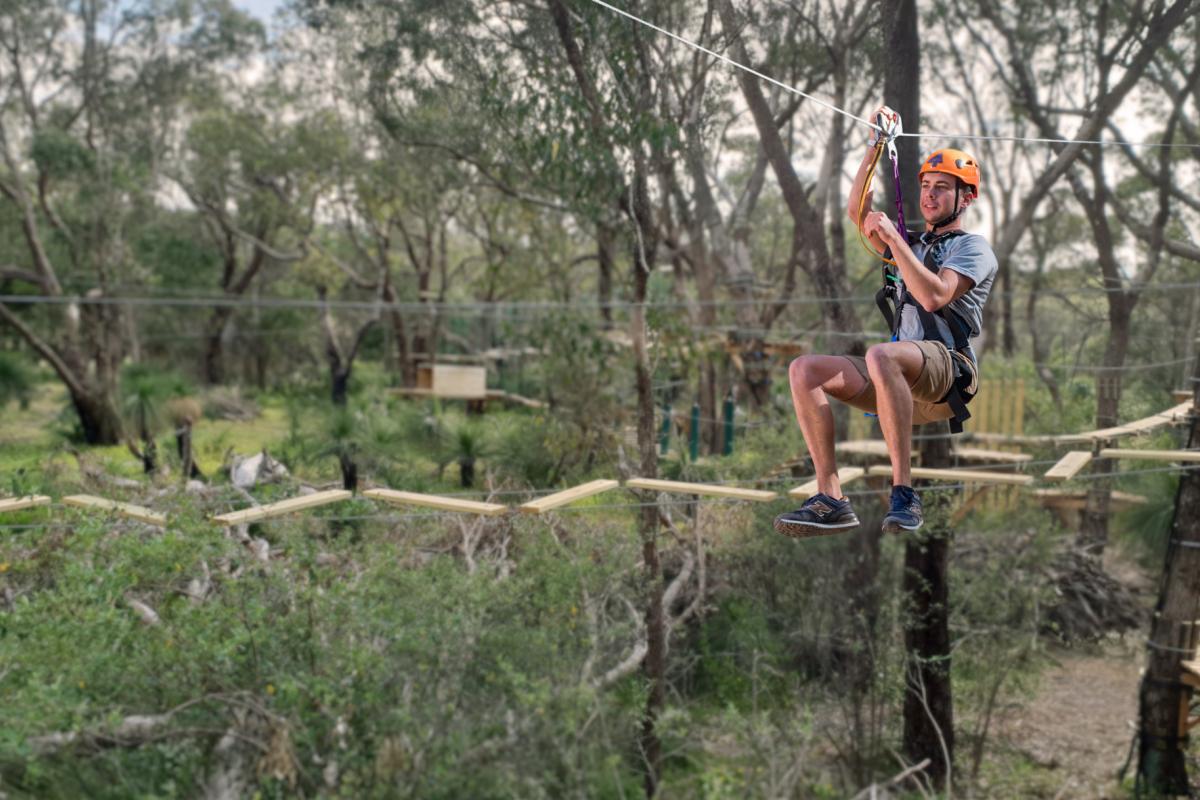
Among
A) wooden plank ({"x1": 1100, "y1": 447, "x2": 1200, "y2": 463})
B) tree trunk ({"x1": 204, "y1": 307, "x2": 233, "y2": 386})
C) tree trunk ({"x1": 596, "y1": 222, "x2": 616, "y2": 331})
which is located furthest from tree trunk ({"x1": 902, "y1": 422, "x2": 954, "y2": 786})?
tree trunk ({"x1": 204, "y1": 307, "x2": 233, "y2": 386})

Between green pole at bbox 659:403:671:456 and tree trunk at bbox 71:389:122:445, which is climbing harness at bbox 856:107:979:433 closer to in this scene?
green pole at bbox 659:403:671:456

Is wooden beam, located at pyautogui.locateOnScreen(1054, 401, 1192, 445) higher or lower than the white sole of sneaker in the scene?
lower

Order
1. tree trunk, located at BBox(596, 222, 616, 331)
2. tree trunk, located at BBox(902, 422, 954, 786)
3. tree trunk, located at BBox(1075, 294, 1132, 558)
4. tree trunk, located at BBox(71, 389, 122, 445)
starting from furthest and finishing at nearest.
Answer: tree trunk, located at BBox(596, 222, 616, 331), tree trunk, located at BBox(71, 389, 122, 445), tree trunk, located at BBox(1075, 294, 1132, 558), tree trunk, located at BBox(902, 422, 954, 786)

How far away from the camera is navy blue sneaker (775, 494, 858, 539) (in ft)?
11.8

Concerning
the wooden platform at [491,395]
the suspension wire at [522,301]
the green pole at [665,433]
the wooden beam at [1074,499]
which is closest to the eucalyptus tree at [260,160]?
the suspension wire at [522,301]

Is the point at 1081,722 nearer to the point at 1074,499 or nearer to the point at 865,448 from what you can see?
the point at 865,448

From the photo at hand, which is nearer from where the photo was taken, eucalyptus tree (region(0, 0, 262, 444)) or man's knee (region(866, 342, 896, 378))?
man's knee (region(866, 342, 896, 378))

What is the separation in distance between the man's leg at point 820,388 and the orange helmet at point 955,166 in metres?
0.64

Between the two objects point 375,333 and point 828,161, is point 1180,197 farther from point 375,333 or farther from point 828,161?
point 375,333

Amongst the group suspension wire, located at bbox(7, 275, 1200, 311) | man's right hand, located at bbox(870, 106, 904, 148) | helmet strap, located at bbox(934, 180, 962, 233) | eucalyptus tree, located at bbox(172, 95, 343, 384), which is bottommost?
suspension wire, located at bbox(7, 275, 1200, 311)

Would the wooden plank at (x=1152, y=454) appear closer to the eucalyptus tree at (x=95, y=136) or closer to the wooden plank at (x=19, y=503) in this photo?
the wooden plank at (x=19, y=503)

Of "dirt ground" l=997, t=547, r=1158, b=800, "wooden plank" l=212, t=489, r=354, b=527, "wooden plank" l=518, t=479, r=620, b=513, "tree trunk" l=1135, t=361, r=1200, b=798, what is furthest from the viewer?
"dirt ground" l=997, t=547, r=1158, b=800

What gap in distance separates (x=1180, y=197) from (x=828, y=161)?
3874mm

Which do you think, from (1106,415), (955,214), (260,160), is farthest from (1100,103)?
(260,160)
